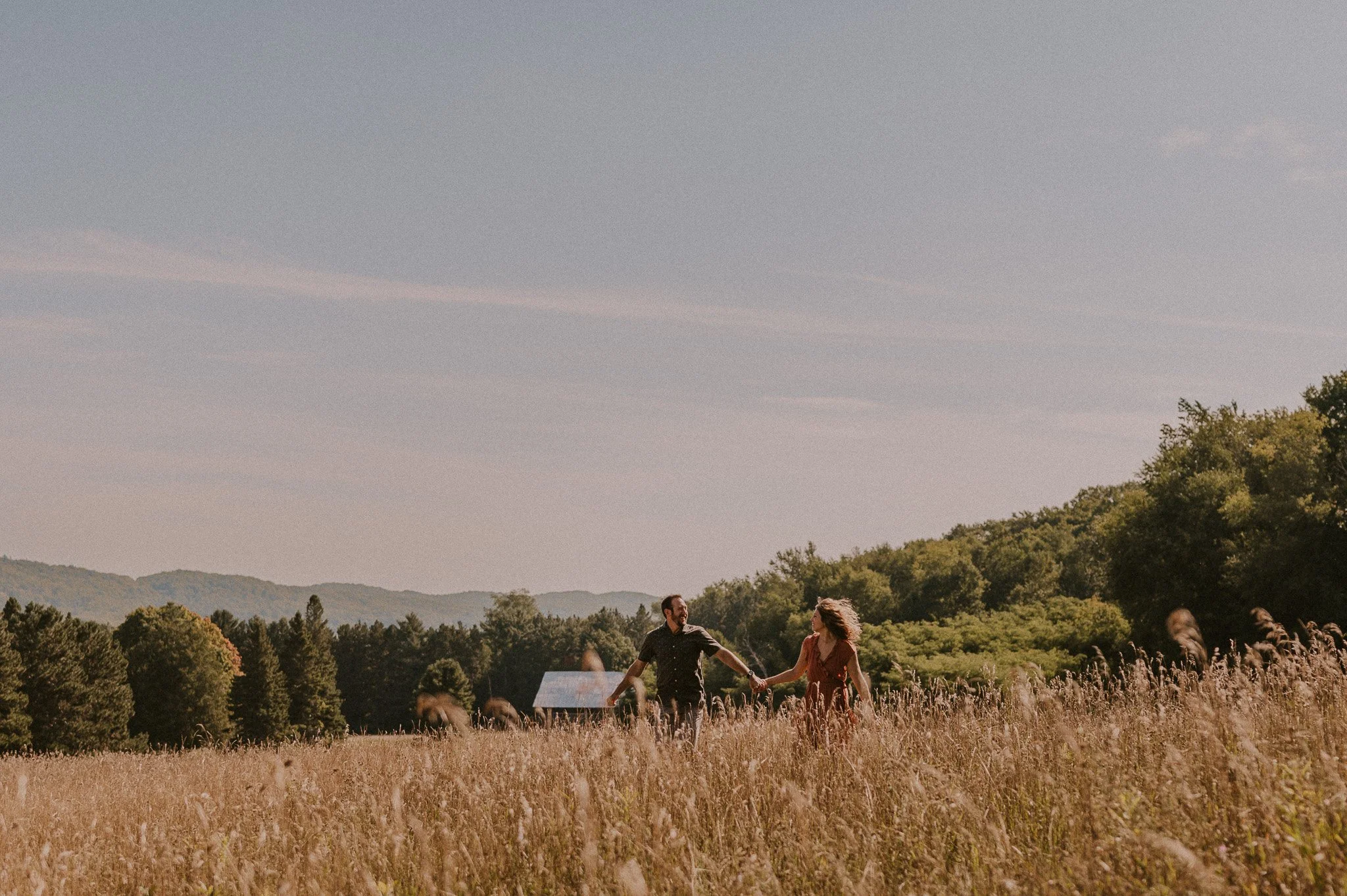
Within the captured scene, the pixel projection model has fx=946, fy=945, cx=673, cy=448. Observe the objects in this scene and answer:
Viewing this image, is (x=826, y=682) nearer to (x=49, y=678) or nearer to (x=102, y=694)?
(x=49, y=678)

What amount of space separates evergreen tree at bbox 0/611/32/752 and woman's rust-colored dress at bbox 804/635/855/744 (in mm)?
46847

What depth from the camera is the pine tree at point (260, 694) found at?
59312 mm

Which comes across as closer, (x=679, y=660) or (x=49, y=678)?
(x=679, y=660)

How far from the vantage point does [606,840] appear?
429 cm

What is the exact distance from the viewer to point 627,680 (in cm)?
856

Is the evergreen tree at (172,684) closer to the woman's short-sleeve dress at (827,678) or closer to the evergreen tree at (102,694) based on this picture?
the evergreen tree at (102,694)

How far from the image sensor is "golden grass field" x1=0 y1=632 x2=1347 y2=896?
346 cm

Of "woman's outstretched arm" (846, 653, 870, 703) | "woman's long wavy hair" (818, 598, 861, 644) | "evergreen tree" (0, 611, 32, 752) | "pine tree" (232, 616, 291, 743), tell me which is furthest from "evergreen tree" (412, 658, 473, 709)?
"woman's outstretched arm" (846, 653, 870, 703)

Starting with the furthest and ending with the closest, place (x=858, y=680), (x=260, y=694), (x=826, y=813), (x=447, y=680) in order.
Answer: (x=447, y=680) → (x=260, y=694) → (x=858, y=680) → (x=826, y=813)

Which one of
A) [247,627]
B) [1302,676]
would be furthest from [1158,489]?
[247,627]

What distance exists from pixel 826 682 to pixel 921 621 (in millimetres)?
55285

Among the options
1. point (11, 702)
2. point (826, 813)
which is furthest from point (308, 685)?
point (826, 813)

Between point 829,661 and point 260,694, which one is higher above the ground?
point 829,661

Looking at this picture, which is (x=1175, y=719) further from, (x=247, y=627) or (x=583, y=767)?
(x=247, y=627)
